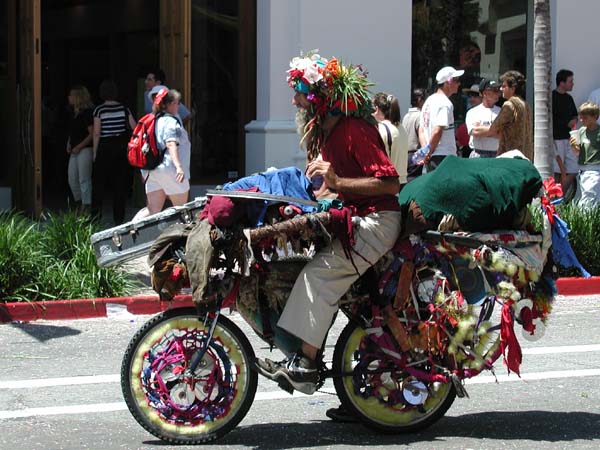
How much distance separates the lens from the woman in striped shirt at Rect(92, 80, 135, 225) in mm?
14039

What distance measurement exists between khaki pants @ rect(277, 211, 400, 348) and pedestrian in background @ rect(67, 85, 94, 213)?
9.13 meters

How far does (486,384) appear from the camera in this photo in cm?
742

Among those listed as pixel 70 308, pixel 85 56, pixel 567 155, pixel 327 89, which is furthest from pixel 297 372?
pixel 85 56

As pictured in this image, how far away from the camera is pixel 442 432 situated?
6238mm

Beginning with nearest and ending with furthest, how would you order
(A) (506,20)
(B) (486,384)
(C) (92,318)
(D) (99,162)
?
1. (B) (486,384)
2. (C) (92,318)
3. (D) (99,162)
4. (A) (506,20)

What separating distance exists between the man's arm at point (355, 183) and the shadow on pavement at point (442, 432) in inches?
50.8

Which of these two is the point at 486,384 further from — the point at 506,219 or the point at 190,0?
the point at 190,0

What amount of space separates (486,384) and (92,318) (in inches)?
151

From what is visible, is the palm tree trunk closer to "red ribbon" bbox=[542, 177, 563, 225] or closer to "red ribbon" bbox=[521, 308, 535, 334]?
"red ribbon" bbox=[542, 177, 563, 225]

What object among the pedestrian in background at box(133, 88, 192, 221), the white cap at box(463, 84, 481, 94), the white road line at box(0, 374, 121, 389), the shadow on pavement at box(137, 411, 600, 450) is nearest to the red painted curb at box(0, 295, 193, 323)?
the pedestrian in background at box(133, 88, 192, 221)

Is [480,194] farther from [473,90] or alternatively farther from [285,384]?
[473,90]

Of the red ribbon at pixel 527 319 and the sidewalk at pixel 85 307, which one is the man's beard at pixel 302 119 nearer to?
the red ribbon at pixel 527 319

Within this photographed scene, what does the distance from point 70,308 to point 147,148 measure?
196cm

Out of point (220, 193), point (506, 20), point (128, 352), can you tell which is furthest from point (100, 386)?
point (506, 20)
